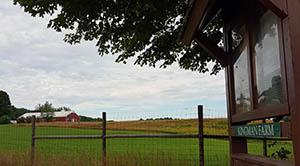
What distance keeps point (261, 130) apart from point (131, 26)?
22.2ft

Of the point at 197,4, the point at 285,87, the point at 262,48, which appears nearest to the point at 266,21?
the point at 262,48

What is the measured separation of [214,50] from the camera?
204 inches

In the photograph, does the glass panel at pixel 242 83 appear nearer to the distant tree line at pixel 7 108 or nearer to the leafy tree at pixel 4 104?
the distant tree line at pixel 7 108

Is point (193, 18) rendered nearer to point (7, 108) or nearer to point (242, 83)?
point (242, 83)

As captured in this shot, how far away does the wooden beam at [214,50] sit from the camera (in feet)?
16.6

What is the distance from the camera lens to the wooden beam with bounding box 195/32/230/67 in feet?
16.6

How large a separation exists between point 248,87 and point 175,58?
26.6 ft

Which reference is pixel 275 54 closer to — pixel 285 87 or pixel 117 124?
pixel 285 87

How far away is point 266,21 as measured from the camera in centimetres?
339

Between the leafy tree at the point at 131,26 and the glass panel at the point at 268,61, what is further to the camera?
the leafy tree at the point at 131,26

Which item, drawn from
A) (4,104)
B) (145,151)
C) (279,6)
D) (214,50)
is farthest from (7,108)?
(279,6)

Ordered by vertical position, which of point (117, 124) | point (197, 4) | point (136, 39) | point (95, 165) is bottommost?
point (95, 165)

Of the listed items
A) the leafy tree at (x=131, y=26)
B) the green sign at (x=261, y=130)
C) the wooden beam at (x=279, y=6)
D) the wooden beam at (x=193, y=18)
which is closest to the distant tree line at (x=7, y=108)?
the leafy tree at (x=131, y=26)

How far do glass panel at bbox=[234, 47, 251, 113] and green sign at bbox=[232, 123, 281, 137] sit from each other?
0.19 meters
